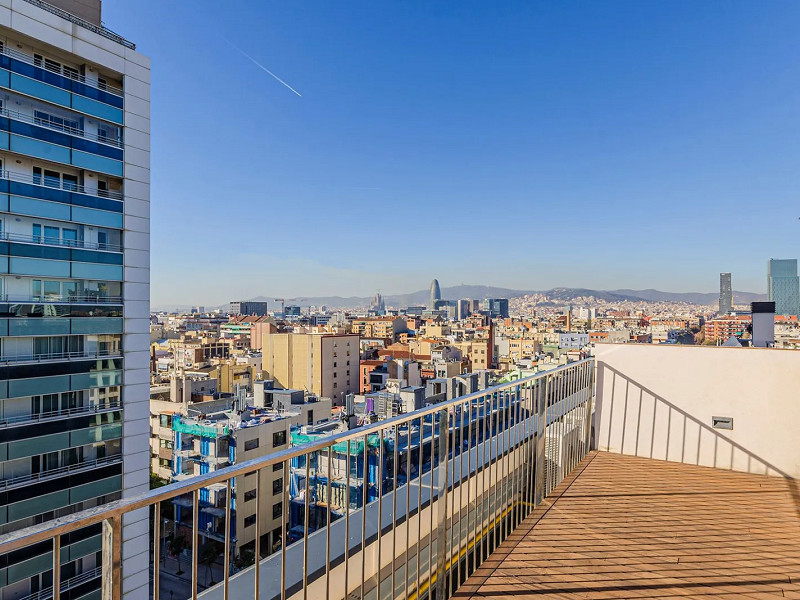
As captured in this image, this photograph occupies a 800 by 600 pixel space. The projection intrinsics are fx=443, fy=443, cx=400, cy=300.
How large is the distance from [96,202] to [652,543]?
18.7m

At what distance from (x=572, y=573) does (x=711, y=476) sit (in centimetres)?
246

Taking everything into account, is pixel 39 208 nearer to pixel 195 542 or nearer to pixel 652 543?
pixel 195 542

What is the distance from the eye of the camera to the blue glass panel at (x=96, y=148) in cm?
1527

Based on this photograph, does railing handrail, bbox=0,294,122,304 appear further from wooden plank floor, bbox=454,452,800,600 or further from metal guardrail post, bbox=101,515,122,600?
metal guardrail post, bbox=101,515,122,600

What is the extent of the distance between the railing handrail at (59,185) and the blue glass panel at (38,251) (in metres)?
2.04

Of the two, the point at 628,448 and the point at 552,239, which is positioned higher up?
the point at 552,239

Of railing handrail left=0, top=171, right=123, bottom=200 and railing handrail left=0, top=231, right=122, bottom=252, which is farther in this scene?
railing handrail left=0, top=171, right=123, bottom=200

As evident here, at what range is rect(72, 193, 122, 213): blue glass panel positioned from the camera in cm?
1533

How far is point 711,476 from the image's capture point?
3898 millimetres

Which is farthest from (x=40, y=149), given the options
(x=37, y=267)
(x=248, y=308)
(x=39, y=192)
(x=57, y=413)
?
(x=248, y=308)

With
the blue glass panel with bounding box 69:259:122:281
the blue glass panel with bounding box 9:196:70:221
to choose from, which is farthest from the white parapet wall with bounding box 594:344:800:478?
the blue glass panel with bounding box 9:196:70:221

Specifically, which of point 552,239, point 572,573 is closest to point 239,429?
point 572,573

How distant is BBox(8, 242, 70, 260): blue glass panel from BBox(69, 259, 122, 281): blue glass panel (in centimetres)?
50

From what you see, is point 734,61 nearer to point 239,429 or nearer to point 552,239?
point 239,429
